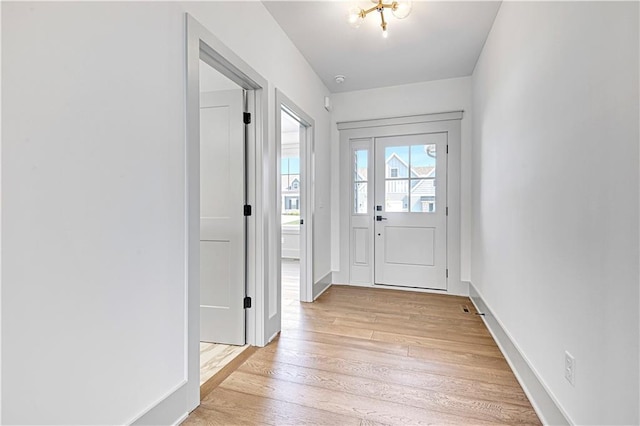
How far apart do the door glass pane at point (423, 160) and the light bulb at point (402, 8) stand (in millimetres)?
1878

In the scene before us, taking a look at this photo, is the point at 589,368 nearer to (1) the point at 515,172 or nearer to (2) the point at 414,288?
(1) the point at 515,172

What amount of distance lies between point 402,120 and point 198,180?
2973 mm

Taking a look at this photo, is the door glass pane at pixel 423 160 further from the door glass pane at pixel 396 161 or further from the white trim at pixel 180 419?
the white trim at pixel 180 419

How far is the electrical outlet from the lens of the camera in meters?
1.27

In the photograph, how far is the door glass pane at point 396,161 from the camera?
3.88m

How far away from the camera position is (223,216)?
2361 mm

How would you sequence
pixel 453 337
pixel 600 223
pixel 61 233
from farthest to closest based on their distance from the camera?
pixel 453 337 → pixel 600 223 → pixel 61 233

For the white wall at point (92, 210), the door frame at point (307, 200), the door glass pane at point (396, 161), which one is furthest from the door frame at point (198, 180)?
the door glass pane at point (396, 161)

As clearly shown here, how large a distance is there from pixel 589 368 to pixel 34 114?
2.12 metres

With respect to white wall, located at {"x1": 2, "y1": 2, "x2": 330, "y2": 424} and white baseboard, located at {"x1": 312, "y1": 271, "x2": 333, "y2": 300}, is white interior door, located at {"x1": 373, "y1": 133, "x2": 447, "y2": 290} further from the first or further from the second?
white wall, located at {"x1": 2, "y1": 2, "x2": 330, "y2": 424}

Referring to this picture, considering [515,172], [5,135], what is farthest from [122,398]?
[515,172]

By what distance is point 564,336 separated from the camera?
1.36 metres

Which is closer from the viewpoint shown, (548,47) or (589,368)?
(589,368)

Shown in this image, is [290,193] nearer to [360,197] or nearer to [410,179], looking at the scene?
[360,197]
